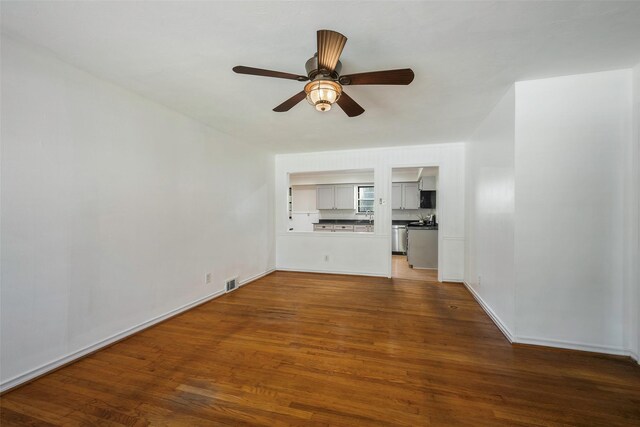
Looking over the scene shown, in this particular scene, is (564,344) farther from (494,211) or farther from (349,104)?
(349,104)

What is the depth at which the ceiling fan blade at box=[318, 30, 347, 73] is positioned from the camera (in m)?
1.34

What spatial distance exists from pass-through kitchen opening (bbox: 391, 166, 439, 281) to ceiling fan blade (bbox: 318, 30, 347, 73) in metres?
3.92

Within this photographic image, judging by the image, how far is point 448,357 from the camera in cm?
207

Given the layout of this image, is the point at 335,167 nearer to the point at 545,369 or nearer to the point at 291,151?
the point at 291,151

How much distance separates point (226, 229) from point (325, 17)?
10.0 ft

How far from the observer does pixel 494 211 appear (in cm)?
278

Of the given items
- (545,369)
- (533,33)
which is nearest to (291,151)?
(533,33)

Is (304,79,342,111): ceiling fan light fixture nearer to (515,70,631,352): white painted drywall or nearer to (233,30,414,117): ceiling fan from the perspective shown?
(233,30,414,117): ceiling fan

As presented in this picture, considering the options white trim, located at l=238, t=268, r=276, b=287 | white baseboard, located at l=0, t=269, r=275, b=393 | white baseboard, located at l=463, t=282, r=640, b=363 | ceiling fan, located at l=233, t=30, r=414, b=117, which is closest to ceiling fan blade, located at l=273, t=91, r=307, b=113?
ceiling fan, located at l=233, t=30, r=414, b=117

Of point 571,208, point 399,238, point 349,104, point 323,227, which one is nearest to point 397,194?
point 399,238

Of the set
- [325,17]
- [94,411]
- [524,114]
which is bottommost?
[94,411]

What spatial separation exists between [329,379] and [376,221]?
3.20 m

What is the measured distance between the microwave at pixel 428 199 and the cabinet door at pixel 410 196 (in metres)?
0.19

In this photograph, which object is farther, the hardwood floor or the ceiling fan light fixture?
the ceiling fan light fixture
